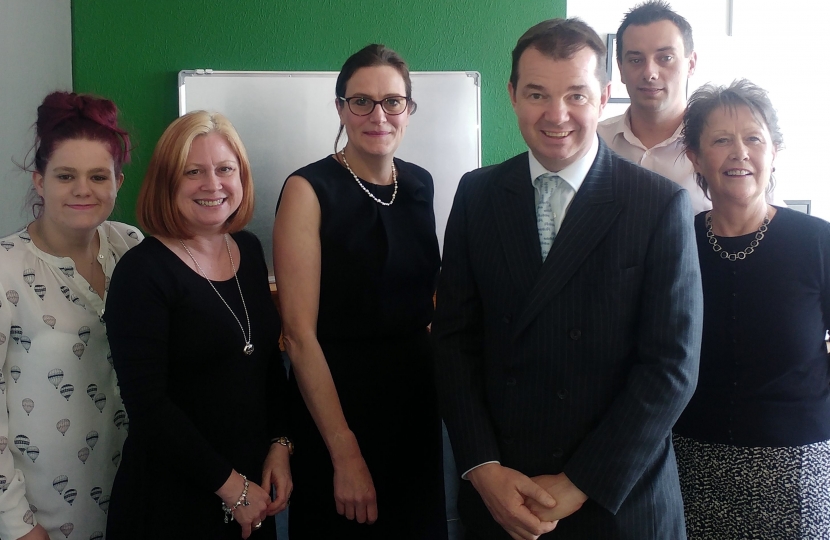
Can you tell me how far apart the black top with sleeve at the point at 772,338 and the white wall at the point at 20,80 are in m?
2.13

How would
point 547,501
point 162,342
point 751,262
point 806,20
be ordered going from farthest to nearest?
point 806,20, point 751,262, point 162,342, point 547,501

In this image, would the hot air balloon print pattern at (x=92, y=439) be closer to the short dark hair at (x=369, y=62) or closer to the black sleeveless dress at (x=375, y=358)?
the black sleeveless dress at (x=375, y=358)

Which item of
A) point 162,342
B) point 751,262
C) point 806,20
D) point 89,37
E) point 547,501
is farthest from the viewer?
point 806,20

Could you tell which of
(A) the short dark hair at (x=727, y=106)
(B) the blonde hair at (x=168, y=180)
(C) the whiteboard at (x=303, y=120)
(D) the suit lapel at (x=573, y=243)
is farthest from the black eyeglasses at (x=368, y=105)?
(C) the whiteboard at (x=303, y=120)

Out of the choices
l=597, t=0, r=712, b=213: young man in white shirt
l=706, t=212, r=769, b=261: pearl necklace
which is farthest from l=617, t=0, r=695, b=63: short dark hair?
l=706, t=212, r=769, b=261: pearl necklace

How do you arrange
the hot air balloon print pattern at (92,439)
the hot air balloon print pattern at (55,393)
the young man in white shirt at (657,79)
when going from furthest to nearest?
the young man in white shirt at (657,79) → the hot air balloon print pattern at (92,439) → the hot air balloon print pattern at (55,393)

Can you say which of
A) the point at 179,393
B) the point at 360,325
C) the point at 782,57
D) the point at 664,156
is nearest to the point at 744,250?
the point at 664,156

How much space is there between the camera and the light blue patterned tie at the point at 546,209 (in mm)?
1226

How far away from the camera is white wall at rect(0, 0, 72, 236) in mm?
1948

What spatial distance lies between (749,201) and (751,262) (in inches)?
6.2

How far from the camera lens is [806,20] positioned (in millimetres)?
3492

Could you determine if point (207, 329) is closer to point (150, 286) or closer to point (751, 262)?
point (150, 286)

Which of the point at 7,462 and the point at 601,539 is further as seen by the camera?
the point at 7,462

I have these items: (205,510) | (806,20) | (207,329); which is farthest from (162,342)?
(806,20)
